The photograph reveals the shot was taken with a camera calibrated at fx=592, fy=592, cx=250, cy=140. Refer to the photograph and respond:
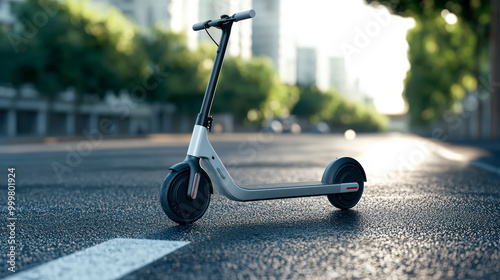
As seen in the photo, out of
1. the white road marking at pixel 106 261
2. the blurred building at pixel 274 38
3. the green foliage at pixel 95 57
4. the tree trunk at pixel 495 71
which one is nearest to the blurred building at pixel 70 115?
the green foliage at pixel 95 57

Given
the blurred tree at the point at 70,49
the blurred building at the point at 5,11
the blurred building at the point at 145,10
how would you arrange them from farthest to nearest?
the blurred building at the point at 145,10
the blurred building at the point at 5,11
the blurred tree at the point at 70,49

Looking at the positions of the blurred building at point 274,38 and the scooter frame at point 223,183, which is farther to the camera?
the blurred building at point 274,38

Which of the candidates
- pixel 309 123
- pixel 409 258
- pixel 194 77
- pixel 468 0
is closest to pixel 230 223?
pixel 409 258

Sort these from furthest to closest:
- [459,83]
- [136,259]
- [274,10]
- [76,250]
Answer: [274,10] → [459,83] → [76,250] → [136,259]

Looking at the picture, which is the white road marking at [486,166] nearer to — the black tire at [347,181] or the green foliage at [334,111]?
the black tire at [347,181]

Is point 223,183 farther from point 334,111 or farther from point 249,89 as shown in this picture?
point 334,111

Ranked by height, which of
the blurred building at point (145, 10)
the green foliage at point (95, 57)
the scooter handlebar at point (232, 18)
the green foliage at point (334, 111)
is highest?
the blurred building at point (145, 10)

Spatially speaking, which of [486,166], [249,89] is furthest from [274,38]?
[486,166]

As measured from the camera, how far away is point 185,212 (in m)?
4.74

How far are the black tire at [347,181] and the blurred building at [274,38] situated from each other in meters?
139

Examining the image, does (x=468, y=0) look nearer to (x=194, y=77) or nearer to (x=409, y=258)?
(x=409, y=258)

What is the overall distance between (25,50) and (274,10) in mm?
125138

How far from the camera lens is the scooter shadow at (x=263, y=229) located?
4371 millimetres

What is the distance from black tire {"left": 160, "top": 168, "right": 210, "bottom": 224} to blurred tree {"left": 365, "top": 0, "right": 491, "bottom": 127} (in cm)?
2450
